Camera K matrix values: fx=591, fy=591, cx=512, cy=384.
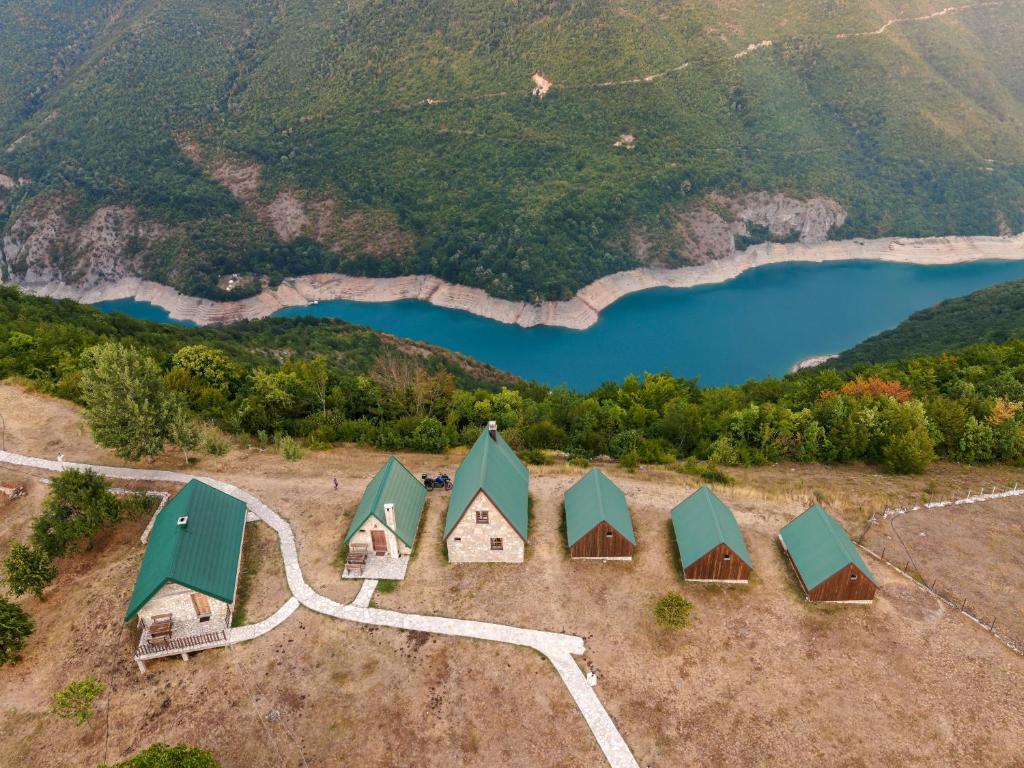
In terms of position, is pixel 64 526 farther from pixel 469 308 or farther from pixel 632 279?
pixel 632 279

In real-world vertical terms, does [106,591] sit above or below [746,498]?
above

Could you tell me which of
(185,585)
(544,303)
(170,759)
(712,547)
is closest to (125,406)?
(185,585)

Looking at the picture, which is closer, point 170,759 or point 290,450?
point 170,759

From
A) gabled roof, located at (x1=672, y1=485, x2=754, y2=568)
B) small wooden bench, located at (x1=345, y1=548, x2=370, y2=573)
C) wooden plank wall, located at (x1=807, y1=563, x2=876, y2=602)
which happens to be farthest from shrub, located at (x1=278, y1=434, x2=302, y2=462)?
wooden plank wall, located at (x1=807, y1=563, x2=876, y2=602)

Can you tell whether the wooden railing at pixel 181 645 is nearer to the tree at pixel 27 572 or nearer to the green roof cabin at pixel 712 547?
the tree at pixel 27 572

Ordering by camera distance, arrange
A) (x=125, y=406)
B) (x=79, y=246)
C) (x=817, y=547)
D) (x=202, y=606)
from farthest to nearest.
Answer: (x=79, y=246), (x=125, y=406), (x=817, y=547), (x=202, y=606)

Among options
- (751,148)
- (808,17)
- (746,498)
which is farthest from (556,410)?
(808,17)

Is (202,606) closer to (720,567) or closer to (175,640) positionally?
(175,640)

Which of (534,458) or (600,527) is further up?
(600,527)
